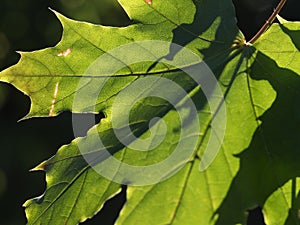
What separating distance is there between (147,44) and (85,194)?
247 millimetres

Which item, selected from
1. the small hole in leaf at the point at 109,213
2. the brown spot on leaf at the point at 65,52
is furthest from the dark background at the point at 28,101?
the brown spot on leaf at the point at 65,52

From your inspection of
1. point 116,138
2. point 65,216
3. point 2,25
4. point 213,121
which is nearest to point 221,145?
point 213,121

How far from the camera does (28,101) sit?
3887 mm

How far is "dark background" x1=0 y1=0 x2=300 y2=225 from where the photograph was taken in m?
3.63

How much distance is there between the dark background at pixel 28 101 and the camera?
3.63m

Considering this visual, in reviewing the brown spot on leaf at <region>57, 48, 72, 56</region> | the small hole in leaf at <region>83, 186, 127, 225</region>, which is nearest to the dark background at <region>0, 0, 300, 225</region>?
the small hole in leaf at <region>83, 186, 127, 225</region>

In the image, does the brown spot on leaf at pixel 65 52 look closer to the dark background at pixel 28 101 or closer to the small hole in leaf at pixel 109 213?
the dark background at pixel 28 101

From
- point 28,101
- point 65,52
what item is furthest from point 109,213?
point 65,52

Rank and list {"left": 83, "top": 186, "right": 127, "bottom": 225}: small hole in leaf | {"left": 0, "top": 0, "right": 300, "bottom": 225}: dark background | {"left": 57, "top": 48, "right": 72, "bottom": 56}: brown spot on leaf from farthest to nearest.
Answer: {"left": 83, "top": 186, "right": 127, "bottom": 225}: small hole in leaf
{"left": 0, "top": 0, "right": 300, "bottom": 225}: dark background
{"left": 57, "top": 48, "right": 72, "bottom": 56}: brown spot on leaf

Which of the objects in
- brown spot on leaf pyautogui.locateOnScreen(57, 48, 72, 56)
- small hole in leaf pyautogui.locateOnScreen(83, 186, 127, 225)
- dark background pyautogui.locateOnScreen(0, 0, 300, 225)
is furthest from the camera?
small hole in leaf pyautogui.locateOnScreen(83, 186, 127, 225)

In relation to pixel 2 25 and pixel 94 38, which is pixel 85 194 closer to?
pixel 94 38

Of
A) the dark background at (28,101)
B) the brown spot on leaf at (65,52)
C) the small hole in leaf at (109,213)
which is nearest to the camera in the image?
the brown spot on leaf at (65,52)

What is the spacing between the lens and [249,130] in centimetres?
95

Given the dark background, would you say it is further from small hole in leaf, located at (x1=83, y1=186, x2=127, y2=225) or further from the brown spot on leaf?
the brown spot on leaf
